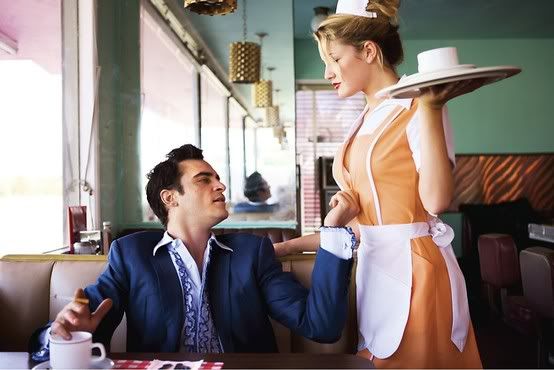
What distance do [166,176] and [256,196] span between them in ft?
9.51

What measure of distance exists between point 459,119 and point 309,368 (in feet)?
22.3

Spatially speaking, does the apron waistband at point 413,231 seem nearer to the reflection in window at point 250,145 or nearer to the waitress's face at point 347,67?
the waitress's face at point 347,67

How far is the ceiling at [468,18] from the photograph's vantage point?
616 centimetres

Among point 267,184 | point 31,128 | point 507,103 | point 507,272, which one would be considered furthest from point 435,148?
point 507,103

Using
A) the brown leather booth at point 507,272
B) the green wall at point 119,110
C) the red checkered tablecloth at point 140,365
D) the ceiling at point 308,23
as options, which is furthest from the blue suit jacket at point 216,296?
the green wall at point 119,110

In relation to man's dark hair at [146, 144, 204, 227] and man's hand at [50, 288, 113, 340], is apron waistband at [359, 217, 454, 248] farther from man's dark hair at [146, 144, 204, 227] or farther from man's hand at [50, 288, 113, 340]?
man's dark hair at [146, 144, 204, 227]

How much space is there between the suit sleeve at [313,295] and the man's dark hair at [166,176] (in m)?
0.36

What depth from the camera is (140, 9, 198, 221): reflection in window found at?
4570 millimetres

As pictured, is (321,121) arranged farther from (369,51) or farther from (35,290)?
(369,51)

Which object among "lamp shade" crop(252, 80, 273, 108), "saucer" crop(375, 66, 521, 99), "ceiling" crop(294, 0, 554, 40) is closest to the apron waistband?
"saucer" crop(375, 66, 521, 99)

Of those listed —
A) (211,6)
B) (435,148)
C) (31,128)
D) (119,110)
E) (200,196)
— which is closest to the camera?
(435,148)

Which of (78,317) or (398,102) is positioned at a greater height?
(398,102)

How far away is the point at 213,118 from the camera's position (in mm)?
5066

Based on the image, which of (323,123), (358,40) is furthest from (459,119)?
(358,40)
